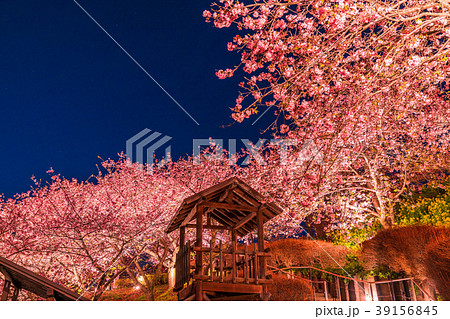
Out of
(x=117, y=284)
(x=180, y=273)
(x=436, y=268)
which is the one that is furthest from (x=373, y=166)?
(x=117, y=284)

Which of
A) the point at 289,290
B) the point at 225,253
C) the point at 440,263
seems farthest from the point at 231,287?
the point at 440,263

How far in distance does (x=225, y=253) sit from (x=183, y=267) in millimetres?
1324

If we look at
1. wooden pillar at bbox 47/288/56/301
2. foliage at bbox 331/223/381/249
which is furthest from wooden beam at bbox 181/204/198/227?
foliage at bbox 331/223/381/249

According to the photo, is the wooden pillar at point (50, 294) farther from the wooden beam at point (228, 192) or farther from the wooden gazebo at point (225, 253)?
the wooden beam at point (228, 192)

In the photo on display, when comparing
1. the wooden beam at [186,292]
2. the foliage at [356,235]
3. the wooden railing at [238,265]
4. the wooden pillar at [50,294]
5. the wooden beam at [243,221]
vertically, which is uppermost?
the foliage at [356,235]

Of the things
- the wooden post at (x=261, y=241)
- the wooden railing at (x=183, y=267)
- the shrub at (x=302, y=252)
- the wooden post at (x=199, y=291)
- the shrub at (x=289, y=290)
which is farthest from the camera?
the shrub at (x=302, y=252)

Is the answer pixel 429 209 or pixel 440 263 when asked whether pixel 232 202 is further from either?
pixel 429 209

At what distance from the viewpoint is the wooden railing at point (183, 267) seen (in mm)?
8719

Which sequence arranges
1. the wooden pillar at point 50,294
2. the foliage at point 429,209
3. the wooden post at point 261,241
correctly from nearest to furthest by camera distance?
the wooden pillar at point 50,294
the wooden post at point 261,241
the foliage at point 429,209

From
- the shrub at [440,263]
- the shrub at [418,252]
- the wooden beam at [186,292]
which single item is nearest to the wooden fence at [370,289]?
the shrub at [418,252]

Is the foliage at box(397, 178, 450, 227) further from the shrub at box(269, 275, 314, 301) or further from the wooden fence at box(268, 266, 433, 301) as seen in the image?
the shrub at box(269, 275, 314, 301)

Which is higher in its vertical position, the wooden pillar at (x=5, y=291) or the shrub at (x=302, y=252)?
the shrub at (x=302, y=252)

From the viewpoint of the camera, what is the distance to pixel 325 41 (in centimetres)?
646

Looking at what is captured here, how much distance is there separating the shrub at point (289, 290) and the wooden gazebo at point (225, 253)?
3.92 m
